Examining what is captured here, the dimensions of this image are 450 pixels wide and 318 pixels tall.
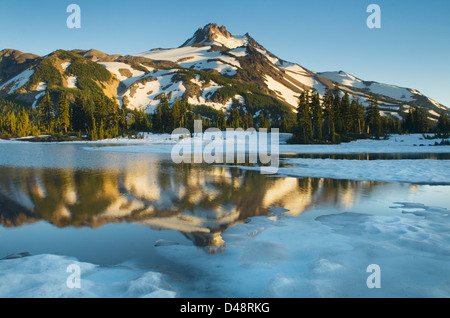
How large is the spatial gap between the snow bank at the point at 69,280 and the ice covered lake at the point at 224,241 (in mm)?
20

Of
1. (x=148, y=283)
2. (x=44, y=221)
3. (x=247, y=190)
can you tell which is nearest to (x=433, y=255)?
(x=148, y=283)

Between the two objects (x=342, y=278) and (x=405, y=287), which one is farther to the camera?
(x=342, y=278)

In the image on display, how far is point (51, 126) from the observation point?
4333 inches

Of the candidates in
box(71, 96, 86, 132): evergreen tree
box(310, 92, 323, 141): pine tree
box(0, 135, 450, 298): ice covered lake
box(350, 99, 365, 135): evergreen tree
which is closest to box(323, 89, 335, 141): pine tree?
box(310, 92, 323, 141): pine tree

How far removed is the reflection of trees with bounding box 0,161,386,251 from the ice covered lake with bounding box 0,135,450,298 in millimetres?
59

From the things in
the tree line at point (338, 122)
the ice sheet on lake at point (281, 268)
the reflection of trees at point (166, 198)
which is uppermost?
the tree line at point (338, 122)

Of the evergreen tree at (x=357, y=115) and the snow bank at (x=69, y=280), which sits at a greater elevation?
the evergreen tree at (x=357, y=115)

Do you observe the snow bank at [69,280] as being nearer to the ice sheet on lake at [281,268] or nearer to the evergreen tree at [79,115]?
the ice sheet on lake at [281,268]

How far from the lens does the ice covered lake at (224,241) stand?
5258 millimetres

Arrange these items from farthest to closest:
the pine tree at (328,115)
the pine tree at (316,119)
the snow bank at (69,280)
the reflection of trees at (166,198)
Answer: the pine tree at (328,115), the pine tree at (316,119), the reflection of trees at (166,198), the snow bank at (69,280)

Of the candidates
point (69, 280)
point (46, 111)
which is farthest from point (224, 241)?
point (46, 111)

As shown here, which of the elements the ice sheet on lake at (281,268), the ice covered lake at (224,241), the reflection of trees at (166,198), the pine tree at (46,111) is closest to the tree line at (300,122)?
the pine tree at (46,111)

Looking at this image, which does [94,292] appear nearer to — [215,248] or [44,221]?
[215,248]

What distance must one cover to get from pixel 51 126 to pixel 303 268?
124 metres
